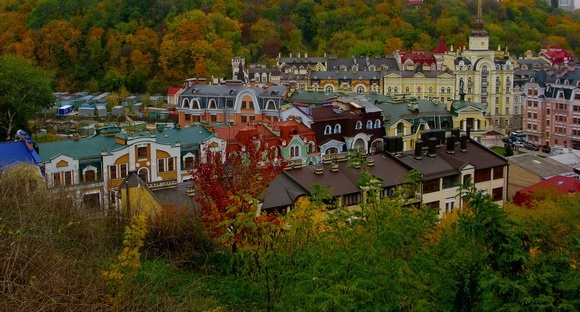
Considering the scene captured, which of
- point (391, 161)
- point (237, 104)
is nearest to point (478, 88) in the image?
point (237, 104)

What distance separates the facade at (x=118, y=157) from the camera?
58.7 feet

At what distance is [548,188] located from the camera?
20344 mm

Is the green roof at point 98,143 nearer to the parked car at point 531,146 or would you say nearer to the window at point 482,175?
the window at point 482,175

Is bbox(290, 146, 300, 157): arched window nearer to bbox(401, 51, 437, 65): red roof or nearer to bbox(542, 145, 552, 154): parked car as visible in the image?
bbox(542, 145, 552, 154): parked car

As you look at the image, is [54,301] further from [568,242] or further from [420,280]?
[568,242]

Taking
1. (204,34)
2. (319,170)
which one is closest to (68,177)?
(319,170)

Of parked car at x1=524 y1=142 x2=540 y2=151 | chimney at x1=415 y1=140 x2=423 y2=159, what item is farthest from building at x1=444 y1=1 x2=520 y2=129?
chimney at x1=415 y1=140 x2=423 y2=159

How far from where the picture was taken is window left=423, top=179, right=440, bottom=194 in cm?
1873

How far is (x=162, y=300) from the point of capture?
27.4ft

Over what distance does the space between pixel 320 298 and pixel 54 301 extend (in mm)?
2588

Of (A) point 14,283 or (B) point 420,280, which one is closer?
(A) point 14,283

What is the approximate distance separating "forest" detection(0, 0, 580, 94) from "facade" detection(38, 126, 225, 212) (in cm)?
2767

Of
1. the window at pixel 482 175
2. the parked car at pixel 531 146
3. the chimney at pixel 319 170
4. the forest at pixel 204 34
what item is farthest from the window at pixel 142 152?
the forest at pixel 204 34

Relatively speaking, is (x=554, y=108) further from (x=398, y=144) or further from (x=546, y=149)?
(x=398, y=144)
